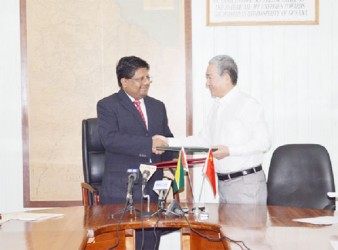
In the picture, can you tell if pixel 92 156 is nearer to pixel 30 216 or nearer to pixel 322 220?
pixel 30 216

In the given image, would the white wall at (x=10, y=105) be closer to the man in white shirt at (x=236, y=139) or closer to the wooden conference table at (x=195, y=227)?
the wooden conference table at (x=195, y=227)

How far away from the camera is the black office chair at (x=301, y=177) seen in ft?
11.7

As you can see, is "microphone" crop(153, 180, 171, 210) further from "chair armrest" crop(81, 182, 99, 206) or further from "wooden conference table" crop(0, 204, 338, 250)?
"chair armrest" crop(81, 182, 99, 206)

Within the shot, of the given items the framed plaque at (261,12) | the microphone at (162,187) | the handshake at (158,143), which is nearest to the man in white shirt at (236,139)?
the handshake at (158,143)

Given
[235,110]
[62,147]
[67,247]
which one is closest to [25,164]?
[62,147]

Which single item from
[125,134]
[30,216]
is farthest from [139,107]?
[30,216]

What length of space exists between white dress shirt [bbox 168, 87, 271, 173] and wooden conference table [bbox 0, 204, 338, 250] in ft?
0.97

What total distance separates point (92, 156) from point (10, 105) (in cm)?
98

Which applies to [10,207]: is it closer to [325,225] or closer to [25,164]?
[25,164]

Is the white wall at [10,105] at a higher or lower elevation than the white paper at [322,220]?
higher

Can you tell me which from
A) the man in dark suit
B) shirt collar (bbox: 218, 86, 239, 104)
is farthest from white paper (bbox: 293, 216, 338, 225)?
the man in dark suit

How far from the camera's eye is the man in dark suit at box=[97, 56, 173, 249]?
3.55m

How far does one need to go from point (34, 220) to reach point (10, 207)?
171 centimetres

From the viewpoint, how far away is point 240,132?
342cm
